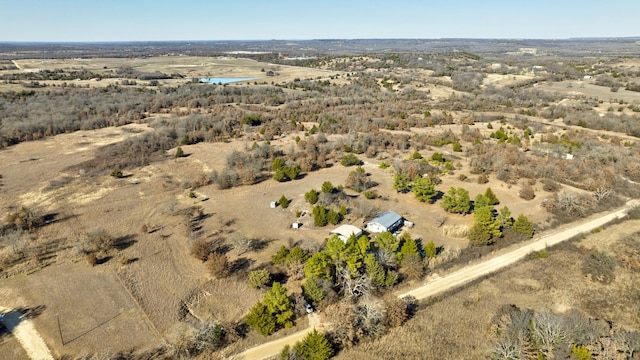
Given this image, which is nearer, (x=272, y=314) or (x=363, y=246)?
(x=272, y=314)

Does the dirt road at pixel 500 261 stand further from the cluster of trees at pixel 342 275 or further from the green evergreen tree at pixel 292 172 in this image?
the green evergreen tree at pixel 292 172

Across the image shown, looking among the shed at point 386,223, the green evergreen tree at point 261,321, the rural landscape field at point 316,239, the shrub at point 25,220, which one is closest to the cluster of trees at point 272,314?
the green evergreen tree at point 261,321

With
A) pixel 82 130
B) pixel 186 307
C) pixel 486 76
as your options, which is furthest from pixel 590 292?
pixel 486 76

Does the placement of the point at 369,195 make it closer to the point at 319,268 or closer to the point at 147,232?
the point at 319,268

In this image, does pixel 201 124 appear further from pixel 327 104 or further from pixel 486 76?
pixel 486 76

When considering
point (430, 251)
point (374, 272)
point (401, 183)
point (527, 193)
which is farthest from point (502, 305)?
point (527, 193)
